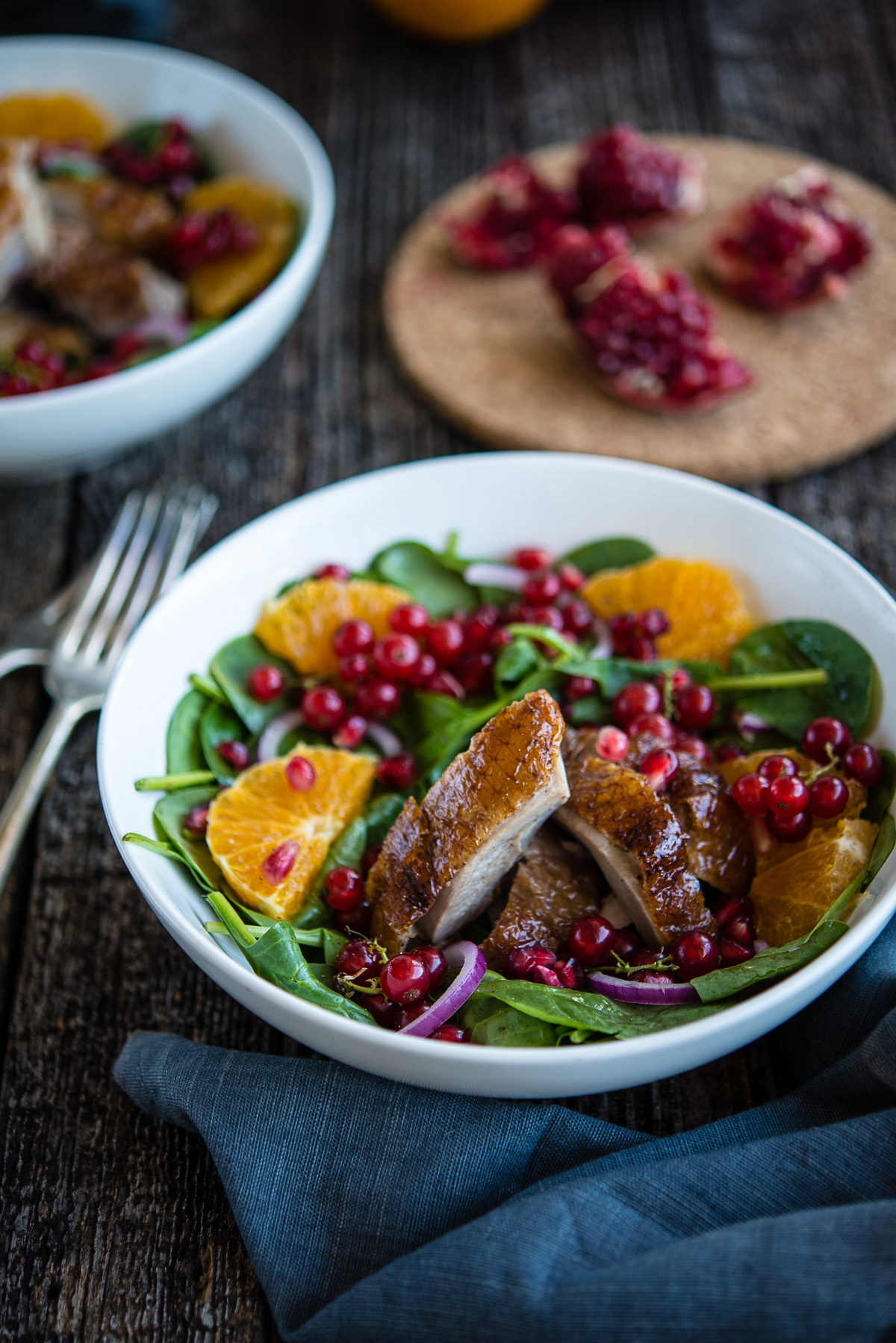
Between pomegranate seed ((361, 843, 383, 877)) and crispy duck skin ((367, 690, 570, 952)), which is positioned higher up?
crispy duck skin ((367, 690, 570, 952))

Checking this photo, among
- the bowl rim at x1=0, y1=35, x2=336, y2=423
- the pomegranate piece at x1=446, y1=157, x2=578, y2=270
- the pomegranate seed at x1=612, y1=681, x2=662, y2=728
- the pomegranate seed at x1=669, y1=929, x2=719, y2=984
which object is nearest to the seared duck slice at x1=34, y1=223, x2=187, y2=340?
the bowl rim at x1=0, y1=35, x2=336, y2=423

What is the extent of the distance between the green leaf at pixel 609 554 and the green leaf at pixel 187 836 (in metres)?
0.91

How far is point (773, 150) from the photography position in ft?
11.9

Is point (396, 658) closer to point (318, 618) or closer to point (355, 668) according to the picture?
point (355, 668)

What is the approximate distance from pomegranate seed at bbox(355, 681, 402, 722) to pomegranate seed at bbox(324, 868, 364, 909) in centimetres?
38

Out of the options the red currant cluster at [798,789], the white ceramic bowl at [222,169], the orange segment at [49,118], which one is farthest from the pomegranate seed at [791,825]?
the orange segment at [49,118]

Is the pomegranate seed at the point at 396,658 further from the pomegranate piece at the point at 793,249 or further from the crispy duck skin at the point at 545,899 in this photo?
the pomegranate piece at the point at 793,249

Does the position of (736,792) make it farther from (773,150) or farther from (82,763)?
(773,150)

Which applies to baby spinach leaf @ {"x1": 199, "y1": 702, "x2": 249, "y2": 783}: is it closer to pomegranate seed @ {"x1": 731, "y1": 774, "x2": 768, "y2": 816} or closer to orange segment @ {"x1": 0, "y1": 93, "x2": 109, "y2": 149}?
pomegranate seed @ {"x1": 731, "y1": 774, "x2": 768, "y2": 816}

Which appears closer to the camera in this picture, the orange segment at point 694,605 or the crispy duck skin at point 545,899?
the crispy duck skin at point 545,899

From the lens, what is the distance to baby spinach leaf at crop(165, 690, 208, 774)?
2000 millimetres

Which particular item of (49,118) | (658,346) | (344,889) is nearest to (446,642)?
(344,889)

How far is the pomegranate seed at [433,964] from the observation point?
1.66m

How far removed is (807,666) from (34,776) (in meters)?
1.46
